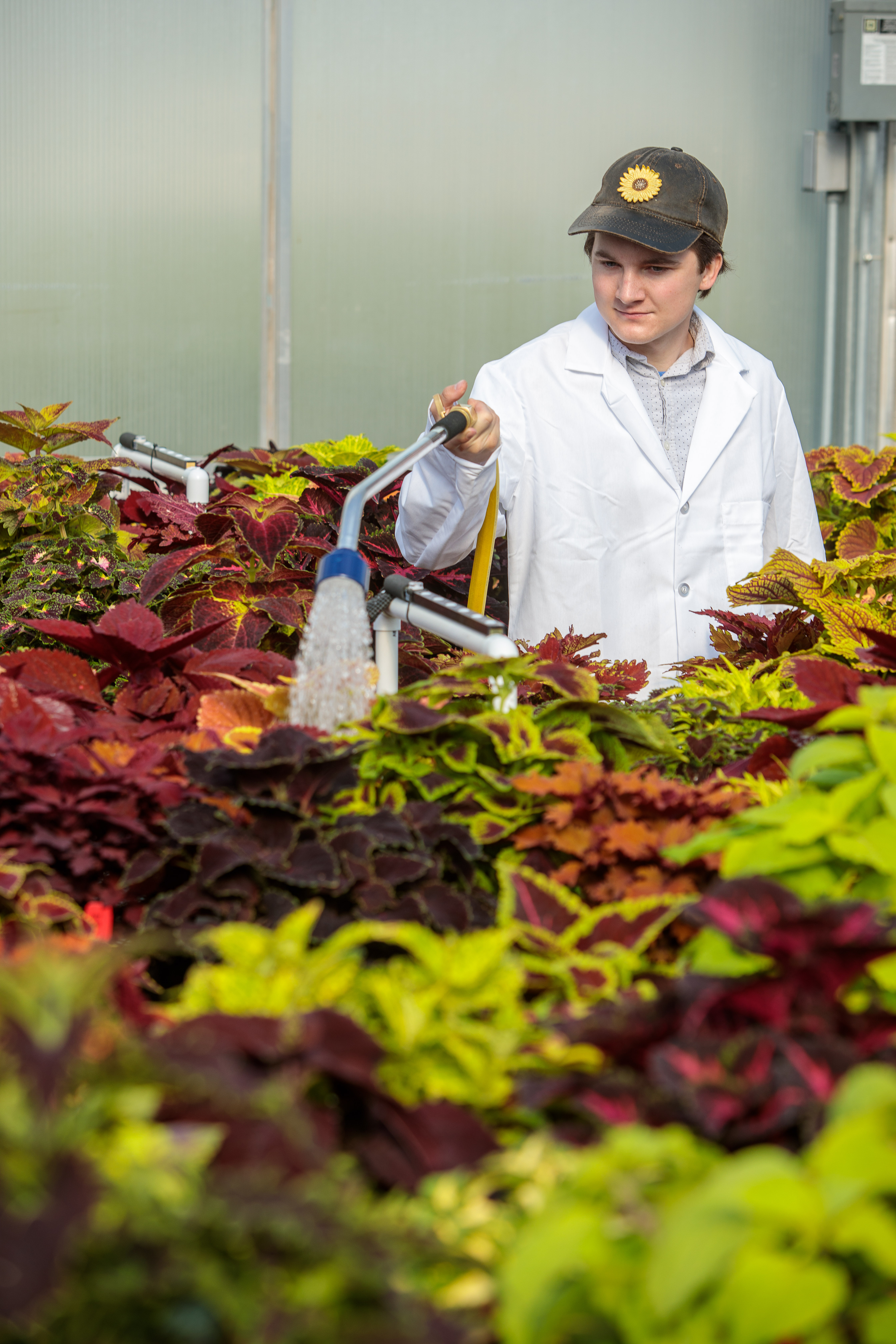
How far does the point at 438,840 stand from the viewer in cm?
111

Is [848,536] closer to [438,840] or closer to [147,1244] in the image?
[438,840]

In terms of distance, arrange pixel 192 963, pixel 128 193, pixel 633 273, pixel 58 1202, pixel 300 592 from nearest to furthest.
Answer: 1. pixel 58 1202
2. pixel 192 963
3. pixel 300 592
4. pixel 633 273
5. pixel 128 193

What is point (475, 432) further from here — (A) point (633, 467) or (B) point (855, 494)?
(B) point (855, 494)

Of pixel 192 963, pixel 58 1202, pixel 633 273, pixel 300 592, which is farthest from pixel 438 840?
pixel 633 273

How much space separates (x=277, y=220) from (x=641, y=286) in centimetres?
281

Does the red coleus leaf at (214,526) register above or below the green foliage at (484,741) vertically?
above

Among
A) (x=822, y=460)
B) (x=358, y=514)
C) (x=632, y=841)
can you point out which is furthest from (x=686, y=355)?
(x=632, y=841)

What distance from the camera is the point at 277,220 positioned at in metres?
4.86

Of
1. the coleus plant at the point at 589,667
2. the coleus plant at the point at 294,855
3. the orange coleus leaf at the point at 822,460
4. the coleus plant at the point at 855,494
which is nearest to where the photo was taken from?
the coleus plant at the point at 294,855

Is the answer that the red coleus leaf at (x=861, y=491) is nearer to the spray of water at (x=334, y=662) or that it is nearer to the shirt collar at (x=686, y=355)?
the shirt collar at (x=686, y=355)

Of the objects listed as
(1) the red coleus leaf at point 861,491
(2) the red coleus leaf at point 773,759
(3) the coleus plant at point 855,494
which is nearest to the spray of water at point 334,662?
(2) the red coleus leaf at point 773,759

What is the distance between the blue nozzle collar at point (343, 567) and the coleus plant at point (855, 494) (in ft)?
5.32

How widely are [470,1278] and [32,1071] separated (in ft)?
0.80

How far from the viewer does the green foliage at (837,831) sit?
0.87m
